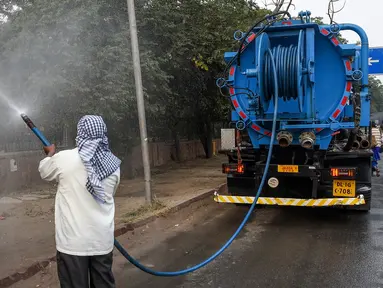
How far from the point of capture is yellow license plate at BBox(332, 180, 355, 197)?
6691 millimetres

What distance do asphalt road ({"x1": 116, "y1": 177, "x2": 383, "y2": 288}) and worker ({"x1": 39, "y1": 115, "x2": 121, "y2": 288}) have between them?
1.60 m

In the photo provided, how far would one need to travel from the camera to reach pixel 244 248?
6.00 meters

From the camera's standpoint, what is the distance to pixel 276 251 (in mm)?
5824

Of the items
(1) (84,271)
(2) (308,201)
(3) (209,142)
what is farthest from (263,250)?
(3) (209,142)

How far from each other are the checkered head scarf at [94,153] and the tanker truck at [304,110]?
358 cm

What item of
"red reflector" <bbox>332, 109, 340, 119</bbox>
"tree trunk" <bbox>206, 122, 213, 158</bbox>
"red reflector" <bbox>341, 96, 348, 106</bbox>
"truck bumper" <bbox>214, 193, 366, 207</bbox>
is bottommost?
"tree trunk" <bbox>206, 122, 213, 158</bbox>

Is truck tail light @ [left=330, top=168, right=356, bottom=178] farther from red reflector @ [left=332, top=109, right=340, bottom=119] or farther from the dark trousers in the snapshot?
the dark trousers

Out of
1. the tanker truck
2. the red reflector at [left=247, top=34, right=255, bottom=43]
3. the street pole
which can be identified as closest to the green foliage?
the street pole

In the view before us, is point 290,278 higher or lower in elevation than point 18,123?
lower

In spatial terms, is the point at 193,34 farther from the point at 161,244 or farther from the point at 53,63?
the point at 161,244

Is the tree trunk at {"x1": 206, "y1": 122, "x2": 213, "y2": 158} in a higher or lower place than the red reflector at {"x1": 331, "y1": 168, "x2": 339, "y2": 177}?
lower

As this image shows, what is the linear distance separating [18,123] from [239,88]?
527cm

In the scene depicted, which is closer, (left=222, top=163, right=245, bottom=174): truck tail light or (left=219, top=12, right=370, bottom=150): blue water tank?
(left=219, top=12, right=370, bottom=150): blue water tank

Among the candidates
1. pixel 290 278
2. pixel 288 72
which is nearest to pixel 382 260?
pixel 290 278
